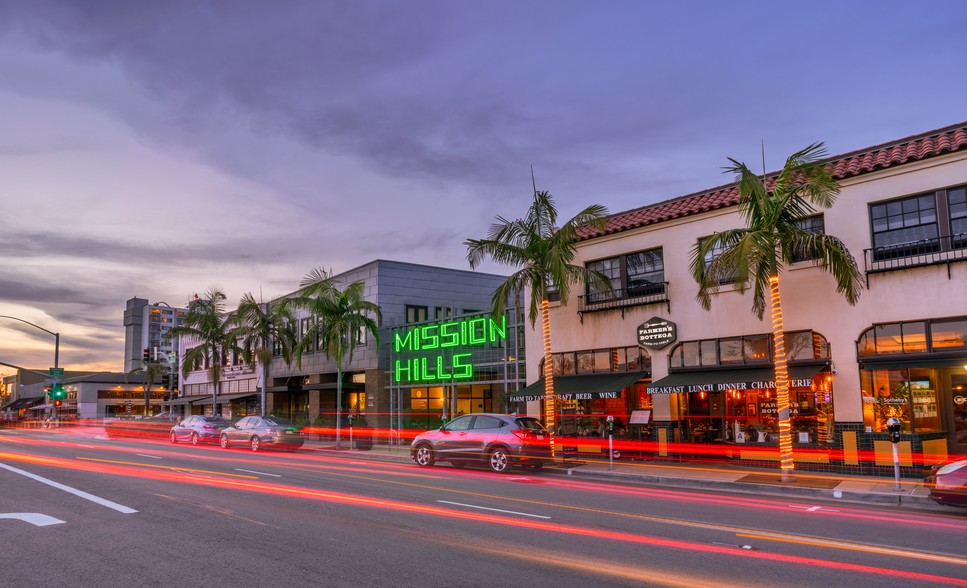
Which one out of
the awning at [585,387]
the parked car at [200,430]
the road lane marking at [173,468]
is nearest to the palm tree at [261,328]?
the parked car at [200,430]

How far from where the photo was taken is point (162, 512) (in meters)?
12.0

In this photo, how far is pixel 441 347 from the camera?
3159 cm

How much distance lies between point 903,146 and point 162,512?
18895 millimetres

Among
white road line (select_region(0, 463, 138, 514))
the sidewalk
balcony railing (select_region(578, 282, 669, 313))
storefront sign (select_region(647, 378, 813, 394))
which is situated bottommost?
the sidewalk

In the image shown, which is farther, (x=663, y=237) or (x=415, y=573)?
(x=663, y=237)

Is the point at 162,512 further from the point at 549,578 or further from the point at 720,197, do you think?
the point at 720,197

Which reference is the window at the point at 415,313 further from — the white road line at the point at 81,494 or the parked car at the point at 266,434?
the white road line at the point at 81,494

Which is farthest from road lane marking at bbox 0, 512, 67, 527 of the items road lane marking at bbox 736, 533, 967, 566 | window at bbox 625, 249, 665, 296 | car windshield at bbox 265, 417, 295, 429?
car windshield at bbox 265, 417, 295, 429

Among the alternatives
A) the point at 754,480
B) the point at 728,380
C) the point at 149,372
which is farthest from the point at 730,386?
the point at 149,372

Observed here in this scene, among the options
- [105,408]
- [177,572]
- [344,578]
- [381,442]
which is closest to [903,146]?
[344,578]

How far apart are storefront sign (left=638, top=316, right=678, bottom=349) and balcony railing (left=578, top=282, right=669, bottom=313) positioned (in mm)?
660

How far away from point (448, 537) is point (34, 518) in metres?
6.91

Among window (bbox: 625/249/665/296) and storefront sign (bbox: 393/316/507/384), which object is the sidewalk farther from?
storefront sign (bbox: 393/316/507/384)

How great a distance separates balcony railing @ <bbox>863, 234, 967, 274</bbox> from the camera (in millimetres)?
17234
